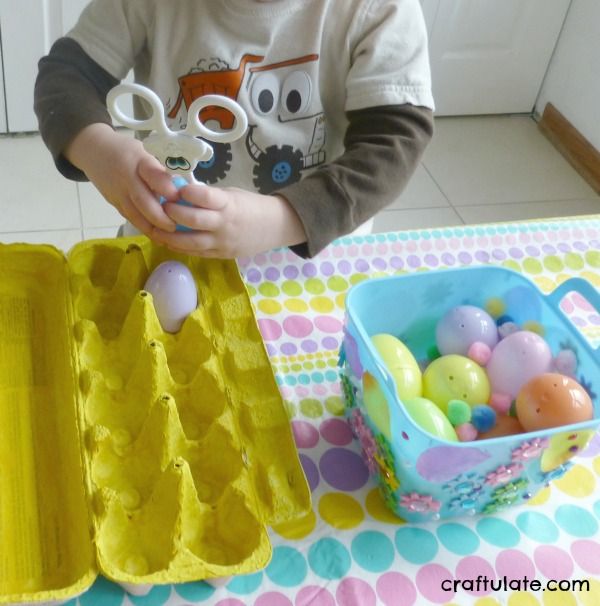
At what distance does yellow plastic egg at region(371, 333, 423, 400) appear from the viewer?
1.70 feet

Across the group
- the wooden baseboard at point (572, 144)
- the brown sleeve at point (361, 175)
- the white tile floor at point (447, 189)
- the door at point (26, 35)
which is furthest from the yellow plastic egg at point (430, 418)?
the wooden baseboard at point (572, 144)

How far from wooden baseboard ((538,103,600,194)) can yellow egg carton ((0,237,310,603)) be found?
1.46 meters

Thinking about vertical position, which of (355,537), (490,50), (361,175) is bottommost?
(490,50)

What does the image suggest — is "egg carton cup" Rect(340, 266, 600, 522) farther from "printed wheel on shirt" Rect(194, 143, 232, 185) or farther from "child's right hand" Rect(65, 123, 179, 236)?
"printed wheel on shirt" Rect(194, 143, 232, 185)

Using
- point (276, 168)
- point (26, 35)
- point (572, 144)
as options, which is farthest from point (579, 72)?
point (276, 168)

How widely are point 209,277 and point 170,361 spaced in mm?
89

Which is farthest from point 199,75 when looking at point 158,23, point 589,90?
point 589,90

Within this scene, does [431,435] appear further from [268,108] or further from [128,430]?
[268,108]

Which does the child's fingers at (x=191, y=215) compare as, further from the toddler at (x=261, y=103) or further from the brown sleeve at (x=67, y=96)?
the brown sleeve at (x=67, y=96)

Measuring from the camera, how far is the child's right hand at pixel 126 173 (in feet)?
1.81

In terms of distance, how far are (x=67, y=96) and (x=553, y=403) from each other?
466mm

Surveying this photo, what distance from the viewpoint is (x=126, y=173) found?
1.93 feet

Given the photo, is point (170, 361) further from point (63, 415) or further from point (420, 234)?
point (420, 234)

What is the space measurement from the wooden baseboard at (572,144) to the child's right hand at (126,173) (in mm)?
1488
